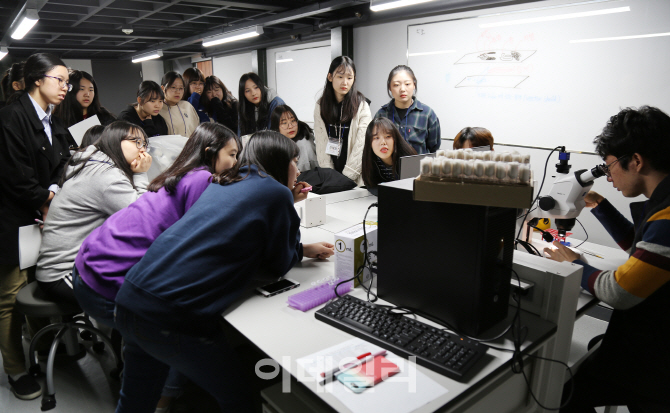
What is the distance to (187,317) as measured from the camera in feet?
4.19

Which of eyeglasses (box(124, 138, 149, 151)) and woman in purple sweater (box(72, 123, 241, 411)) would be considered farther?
eyeglasses (box(124, 138, 149, 151))

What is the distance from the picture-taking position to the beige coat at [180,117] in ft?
13.3

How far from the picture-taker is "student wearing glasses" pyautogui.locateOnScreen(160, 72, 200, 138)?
158 inches

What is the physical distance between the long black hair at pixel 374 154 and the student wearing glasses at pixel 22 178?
5.92 feet

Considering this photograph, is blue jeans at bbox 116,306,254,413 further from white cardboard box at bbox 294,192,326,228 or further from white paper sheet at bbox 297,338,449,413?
white cardboard box at bbox 294,192,326,228

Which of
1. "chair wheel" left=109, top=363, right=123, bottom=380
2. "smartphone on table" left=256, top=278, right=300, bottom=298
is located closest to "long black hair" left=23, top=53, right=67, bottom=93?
"chair wheel" left=109, top=363, right=123, bottom=380

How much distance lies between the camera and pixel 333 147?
3.61m

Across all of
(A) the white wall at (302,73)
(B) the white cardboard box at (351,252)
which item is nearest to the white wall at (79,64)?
(A) the white wall at (302,73)

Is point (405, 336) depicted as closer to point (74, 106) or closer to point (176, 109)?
Answer: point (74, 106)

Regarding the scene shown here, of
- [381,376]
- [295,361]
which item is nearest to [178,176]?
[295,361]

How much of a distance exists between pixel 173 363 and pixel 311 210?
114 cm

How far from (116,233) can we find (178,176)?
0.99 feet

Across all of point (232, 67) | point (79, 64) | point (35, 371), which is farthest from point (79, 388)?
point (79, 64)

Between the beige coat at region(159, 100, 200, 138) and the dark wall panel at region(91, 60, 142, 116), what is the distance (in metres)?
6.82
